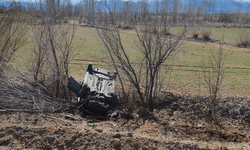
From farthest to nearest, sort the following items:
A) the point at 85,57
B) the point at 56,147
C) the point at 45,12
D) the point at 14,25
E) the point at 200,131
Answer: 1. the point at 85,57
2. the point at 14,25
3. the point at 45,12
4. the point at 200,131
5. the point at 56,147

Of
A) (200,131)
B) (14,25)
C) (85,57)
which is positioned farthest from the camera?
(85,57)

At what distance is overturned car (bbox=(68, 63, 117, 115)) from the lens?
6.22 metres

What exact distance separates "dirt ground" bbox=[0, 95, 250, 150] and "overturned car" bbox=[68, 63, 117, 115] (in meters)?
0.29

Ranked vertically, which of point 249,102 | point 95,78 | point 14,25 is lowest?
point 249,102

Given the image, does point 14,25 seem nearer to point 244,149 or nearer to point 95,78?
point 95,78

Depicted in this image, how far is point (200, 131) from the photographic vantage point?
18.8 ft

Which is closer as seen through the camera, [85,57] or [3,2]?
[3,2]

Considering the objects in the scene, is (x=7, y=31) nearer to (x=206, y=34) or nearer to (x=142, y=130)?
(x=142, y=130)

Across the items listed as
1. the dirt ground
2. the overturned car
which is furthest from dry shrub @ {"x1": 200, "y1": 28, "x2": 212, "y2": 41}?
the overturned car

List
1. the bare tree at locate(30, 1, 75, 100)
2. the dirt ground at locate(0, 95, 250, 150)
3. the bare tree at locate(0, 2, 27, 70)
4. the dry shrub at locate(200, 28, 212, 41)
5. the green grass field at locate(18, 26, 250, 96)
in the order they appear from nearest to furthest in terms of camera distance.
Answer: the dirt ground at locate(0, 95, 250, 150) < the bare tree at locate(30, 1, 75, 100) < the bare tree at locate(0, 2, 27, 70) < the green grass field at locate(18, 26, 250, 96) < the dry shrub at locate(200, 28, 212, 41)

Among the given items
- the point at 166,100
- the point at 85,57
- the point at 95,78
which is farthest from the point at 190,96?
the point at 85,57

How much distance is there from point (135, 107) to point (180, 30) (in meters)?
2.34

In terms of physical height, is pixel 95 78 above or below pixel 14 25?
below

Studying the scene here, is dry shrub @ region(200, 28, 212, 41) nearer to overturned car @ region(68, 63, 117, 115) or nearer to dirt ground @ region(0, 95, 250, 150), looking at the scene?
dirt ground @ region(0, 95, 250, 150)
